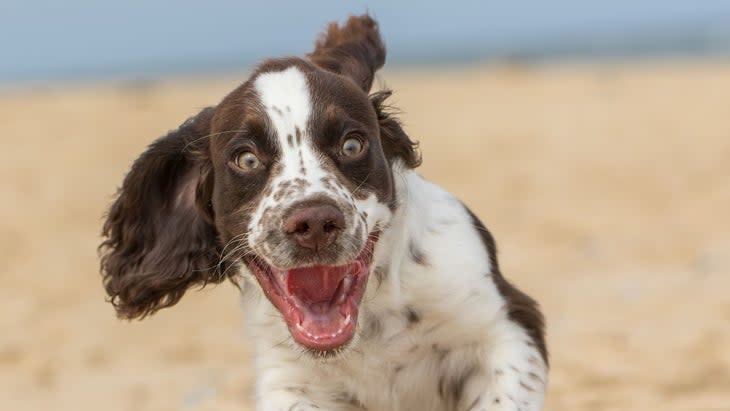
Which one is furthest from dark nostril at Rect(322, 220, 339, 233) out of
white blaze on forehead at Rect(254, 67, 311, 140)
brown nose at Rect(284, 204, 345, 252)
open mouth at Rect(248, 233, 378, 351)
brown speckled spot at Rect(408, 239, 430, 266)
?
brown speckled spot at Rect(408, 239, 430, 266)

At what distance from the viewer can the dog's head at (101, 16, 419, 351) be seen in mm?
2916

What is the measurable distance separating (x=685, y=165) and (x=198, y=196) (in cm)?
707

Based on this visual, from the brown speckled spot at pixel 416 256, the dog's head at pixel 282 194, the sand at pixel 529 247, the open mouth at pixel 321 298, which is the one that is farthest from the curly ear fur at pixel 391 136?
the sand at pixel 529 247

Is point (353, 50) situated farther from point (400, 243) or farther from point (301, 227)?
point (301, 227)

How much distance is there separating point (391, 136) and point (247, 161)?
44cm

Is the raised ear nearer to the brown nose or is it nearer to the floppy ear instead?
the floppy ear

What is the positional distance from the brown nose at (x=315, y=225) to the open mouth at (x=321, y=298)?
0.17 meters

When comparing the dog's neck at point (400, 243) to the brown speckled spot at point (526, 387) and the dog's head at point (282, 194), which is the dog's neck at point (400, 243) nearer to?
the dog's head at point (282, 194)

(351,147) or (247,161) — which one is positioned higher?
(351,147)

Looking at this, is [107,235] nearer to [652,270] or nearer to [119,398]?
[119,398]

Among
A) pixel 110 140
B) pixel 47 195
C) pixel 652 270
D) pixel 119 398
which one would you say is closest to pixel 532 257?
pixel 652 270

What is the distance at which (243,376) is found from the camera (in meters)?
5.51

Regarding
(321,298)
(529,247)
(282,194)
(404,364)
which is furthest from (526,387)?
(529,247)

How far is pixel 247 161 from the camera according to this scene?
3.10 metres
